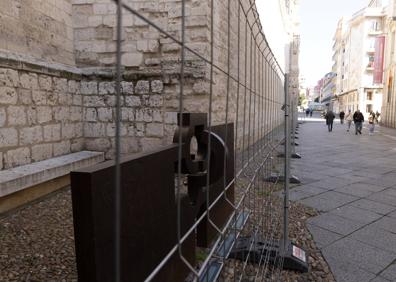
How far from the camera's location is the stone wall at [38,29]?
4.84 metres

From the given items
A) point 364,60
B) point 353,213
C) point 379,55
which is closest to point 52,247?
point 353,213

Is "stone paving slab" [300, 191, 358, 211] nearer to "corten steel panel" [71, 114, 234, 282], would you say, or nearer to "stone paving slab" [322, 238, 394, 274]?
"stone paving slab" [322, 238, 394, 274]

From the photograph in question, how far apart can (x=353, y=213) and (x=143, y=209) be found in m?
4.09

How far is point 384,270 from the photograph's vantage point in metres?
2.80

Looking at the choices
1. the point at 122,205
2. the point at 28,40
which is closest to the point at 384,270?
the point at 122,205

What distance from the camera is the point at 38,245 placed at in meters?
3.06

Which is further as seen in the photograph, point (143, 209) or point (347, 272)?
point (347, 272)

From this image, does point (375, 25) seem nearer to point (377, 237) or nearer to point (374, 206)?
point (374, 206)

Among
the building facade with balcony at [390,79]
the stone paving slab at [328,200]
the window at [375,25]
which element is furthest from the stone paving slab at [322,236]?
the window at [375,25]

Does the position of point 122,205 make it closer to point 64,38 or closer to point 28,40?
point 28,40

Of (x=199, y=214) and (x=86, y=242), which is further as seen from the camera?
(x=199, y=214)

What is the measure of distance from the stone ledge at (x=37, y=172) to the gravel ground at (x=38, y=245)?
1.16ft

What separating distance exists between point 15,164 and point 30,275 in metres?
2.78

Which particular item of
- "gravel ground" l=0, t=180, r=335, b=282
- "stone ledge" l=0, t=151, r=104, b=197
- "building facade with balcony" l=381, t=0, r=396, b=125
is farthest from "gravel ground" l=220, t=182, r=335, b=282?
"building facade with balcony" l=381, t=0, r=396, b=125
